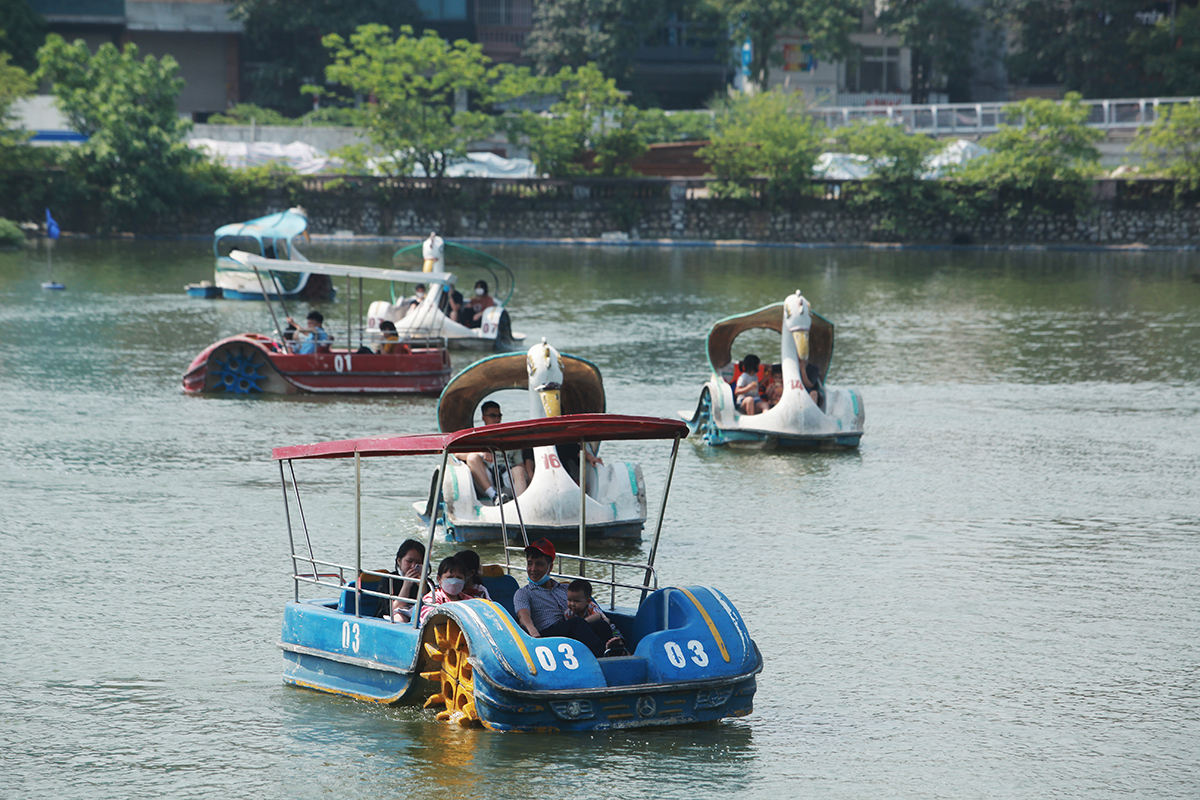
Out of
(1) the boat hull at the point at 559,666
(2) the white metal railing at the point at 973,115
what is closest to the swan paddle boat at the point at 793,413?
(1) the boat hull at the point at 559,666

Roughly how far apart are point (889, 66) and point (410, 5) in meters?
26.0

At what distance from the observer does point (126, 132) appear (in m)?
63.8

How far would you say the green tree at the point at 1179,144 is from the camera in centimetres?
6075

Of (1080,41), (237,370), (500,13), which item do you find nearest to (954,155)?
(1080,41)

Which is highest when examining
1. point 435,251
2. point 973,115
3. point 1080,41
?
point 1080,41

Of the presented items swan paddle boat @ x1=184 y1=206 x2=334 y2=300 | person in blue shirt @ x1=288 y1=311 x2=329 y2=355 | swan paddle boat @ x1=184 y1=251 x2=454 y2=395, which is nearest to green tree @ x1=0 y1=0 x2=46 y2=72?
swan paddle boat @ x1=184 y1=206 x2=334 y2=300

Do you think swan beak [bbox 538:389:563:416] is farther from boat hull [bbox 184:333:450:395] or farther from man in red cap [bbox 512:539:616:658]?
boat hull [bbox 184:333:450:395]

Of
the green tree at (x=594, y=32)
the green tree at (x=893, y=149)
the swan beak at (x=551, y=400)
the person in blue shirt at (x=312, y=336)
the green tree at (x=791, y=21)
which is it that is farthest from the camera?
the green tree at (x=594, y=32)

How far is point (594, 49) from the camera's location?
73938 mm

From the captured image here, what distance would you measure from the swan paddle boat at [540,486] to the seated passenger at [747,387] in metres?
5.17

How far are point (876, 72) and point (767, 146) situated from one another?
52.4ft

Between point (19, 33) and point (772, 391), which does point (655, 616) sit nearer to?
point (772, 391)

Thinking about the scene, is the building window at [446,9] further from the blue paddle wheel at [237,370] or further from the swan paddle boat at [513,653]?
the swan paddle boat at [513,653]

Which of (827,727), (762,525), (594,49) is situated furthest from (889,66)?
(827,727)
